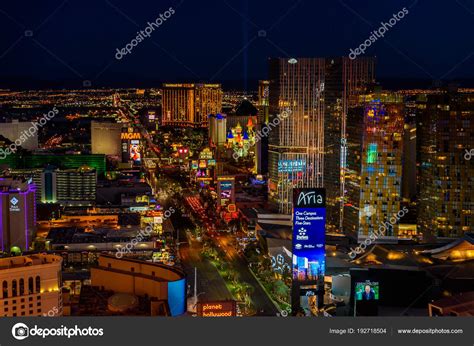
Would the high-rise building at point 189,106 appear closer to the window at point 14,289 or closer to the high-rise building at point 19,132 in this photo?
the high-rise building at point 19,132

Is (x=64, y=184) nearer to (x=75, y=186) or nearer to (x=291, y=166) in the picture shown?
(x=75, y=186)

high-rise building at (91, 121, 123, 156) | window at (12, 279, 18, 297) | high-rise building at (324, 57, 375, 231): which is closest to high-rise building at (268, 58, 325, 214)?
high-rise building at (324, 57, 375, 231)

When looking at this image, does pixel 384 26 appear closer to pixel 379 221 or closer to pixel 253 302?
pixel 253 302

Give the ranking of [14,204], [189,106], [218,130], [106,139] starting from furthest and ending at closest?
[189,106] → [218,130] → [106,139] → [14,204]

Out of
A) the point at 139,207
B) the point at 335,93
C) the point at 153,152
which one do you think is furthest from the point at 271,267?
the point at 153,152

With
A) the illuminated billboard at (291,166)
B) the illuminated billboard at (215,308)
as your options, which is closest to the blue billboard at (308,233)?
the illuminated billboard at (215,308)

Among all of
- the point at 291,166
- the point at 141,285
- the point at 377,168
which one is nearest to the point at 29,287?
the point at 141,285
